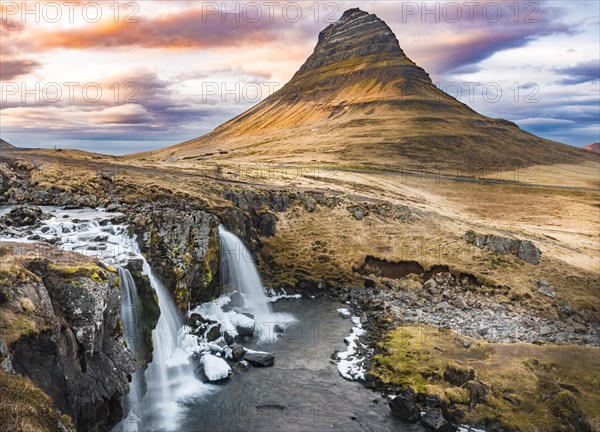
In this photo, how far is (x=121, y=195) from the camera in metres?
45.5

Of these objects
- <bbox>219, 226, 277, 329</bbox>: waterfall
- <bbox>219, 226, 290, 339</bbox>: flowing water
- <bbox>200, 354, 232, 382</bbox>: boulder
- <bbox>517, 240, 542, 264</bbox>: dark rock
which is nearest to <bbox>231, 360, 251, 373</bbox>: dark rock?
<bbox>200, 354, 232, 382</bbox>: boulder

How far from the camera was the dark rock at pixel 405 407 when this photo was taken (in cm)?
2597

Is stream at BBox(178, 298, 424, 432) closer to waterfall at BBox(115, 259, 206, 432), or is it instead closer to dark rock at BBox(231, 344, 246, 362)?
waterfall at BBox(115, 259, 206, 432)

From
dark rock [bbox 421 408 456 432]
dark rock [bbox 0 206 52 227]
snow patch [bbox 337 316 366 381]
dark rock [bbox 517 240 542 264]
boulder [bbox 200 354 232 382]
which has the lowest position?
dark rock [bbox 421 408 456 432]

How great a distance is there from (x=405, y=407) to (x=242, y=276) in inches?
912

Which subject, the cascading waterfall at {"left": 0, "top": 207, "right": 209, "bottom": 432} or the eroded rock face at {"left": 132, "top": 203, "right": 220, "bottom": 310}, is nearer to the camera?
the cascading waterfall at {"left": 0, "top": 207, "right": 209, "bottom": 432}

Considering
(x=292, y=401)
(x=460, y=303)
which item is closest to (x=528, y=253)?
(x=460, y=303)

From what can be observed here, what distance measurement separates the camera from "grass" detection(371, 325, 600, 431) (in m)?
25.4

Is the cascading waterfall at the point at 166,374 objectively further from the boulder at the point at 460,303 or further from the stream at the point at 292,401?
the boulder at the point at 460,303

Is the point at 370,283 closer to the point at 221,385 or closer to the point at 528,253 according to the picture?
the point at 528,253

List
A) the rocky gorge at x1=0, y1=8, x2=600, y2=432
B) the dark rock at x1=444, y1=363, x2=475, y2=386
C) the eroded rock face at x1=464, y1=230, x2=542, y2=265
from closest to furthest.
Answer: the rocky gorge at x1=0, y1=8, x2=600, y2=432, the dark rock at x1=444, y1=363, x2=475, y2=386, the eroded rock face at x1=464, y1=230, x2=542, y2=265

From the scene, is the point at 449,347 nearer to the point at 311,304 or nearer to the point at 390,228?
the point at 311,304

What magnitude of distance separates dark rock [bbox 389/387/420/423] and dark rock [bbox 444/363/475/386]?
3.19m

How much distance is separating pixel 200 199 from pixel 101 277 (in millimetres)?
26292
